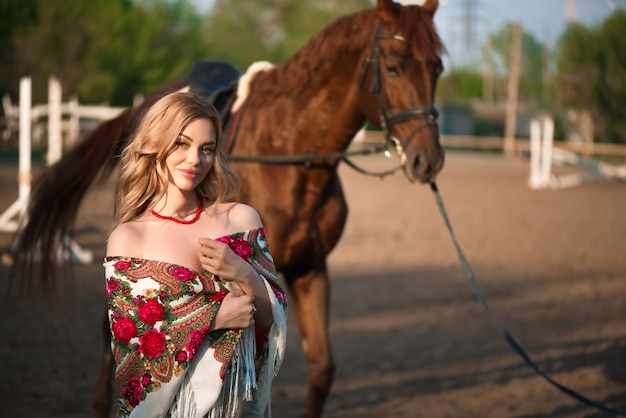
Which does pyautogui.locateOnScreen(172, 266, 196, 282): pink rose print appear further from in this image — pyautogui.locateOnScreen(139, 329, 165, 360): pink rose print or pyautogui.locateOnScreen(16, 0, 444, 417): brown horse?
pyautogui.locateOnScreen(16, 0, 444, 417): brown horse

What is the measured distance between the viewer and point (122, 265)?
2064mm

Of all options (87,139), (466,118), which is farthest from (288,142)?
(466,118)

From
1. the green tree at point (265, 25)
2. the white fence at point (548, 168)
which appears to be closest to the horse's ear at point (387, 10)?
the white fence at point (548, 168)

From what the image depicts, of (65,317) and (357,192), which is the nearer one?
(65,317)

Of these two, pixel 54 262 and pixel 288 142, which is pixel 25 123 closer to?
pixel 54 262

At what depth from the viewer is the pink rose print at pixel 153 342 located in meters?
2.05

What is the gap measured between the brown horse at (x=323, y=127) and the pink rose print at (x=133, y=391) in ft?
5.90

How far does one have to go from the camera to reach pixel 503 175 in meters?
24.6

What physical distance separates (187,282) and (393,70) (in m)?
2.16

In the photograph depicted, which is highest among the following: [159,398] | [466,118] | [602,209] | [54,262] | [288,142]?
[288,142]

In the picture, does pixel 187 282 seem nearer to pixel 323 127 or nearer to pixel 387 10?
pixel 323 127

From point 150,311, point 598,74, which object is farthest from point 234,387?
point 598,74

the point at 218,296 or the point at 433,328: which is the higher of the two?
the point at 218,296

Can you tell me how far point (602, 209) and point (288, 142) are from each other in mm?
12311
